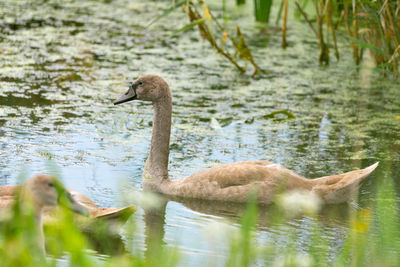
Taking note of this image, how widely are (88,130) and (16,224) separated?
14.5ft

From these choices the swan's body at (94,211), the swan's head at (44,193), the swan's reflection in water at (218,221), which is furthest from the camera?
the swan's reflection in water at (218,221)

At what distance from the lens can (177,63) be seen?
1051 cm

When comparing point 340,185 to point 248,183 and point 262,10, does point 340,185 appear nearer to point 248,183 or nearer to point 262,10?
point 248,183

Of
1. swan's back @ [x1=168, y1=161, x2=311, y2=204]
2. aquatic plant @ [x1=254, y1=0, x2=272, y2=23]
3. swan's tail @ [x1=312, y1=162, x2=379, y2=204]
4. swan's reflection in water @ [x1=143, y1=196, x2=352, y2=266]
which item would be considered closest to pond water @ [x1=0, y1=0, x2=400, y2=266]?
swan's reflection in water @ [x1=143, y1=196, x2=352, y2=266]

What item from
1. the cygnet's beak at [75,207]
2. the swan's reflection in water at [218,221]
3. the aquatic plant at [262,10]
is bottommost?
the swan's reflection in water at [218,221]

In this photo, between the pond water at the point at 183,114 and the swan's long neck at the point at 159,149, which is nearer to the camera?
the pond water at the point at 183,114

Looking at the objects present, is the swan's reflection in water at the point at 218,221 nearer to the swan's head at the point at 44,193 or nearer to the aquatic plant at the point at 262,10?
the swan's head at the point at 44,193

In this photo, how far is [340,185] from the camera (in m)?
5.97

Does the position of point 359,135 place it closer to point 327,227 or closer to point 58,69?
point 327,227

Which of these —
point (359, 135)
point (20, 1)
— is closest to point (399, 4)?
point (359, 135)

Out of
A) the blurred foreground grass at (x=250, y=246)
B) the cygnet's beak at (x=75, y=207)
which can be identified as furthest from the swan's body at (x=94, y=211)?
the cygnet's beak at (x=75, y=207)

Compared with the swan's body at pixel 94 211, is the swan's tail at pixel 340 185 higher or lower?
lower

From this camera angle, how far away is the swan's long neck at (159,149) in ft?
20.9

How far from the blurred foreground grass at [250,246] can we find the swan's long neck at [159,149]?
993mm
